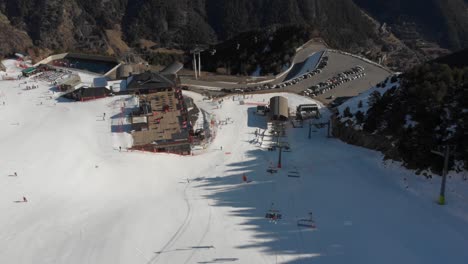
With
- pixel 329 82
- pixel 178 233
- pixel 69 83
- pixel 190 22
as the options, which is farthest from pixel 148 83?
pixel 190 22

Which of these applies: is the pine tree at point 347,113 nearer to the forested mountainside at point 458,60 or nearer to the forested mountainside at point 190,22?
the forested mountainside at point 458,60

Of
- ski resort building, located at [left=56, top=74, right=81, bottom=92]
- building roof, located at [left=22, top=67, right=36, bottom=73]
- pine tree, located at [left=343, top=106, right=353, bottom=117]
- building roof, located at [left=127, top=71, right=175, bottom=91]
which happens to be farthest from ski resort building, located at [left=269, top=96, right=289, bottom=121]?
building roof, located at [left=22, top=67, right=36, bottom=73]

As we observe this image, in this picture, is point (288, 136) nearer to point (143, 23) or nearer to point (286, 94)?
point (286, 94)

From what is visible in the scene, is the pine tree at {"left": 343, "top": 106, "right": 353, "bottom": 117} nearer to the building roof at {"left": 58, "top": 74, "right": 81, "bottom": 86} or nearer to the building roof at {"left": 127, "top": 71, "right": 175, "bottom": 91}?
the building roof at {"left": 127, "top": 71, "right": 175, "bottom": 91}

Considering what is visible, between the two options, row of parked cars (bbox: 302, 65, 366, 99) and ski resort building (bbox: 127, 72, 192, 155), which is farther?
row of parked cars (bbox: 302, 65, 366, 99)

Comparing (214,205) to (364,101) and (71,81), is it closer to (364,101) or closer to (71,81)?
(364,101)
